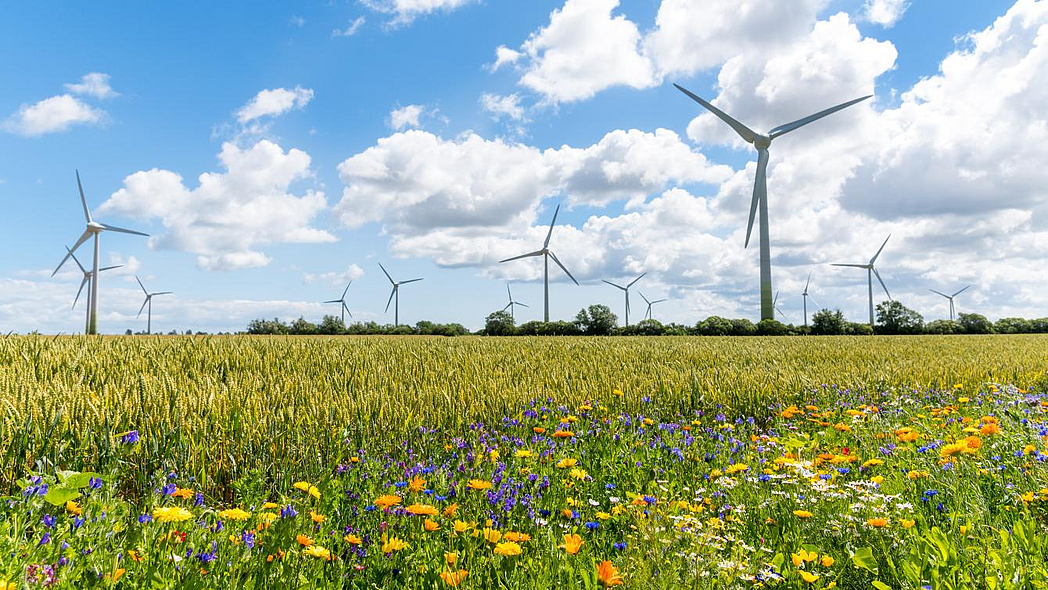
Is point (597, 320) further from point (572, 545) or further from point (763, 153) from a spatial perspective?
point (572, 545)

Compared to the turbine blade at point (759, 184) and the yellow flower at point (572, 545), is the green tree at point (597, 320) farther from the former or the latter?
the yellow flower at point (572, 545)

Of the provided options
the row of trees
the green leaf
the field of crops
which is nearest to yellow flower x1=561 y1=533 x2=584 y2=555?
the field of crops

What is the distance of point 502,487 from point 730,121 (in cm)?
5306

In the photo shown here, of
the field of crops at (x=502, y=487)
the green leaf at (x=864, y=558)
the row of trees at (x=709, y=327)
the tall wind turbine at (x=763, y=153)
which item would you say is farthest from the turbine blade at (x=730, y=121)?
the green leaf at (x=864, y=558)

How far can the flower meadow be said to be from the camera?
2.79m

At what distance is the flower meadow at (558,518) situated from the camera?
2.79m

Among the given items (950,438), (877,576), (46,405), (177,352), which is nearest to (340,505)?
(46,405)

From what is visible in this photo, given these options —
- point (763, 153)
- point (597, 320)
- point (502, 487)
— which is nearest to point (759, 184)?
point (763, 153)

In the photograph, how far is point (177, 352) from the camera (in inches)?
483

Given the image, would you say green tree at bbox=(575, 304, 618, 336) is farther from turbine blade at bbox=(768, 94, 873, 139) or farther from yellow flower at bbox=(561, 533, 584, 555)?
yellow flower at bbox=(561, 533, 584, 555)

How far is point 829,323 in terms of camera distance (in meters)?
50.2

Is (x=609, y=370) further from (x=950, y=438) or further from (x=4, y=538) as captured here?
(x=4, y=538)

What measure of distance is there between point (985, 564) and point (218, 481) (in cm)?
540

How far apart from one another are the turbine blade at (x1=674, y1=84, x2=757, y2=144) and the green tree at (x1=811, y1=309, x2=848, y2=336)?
1682 centimetres
